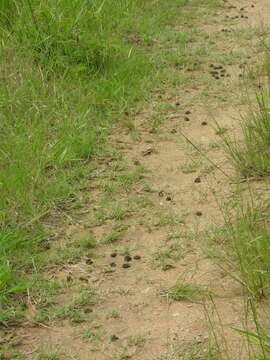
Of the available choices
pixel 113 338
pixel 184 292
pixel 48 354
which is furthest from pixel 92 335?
pixel 184 292

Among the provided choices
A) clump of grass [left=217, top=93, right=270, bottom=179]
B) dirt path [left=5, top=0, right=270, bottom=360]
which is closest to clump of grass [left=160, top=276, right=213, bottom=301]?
dirt path [left=5, top=0, right=270, bottom=360]

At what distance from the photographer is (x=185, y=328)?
3188 millimetres

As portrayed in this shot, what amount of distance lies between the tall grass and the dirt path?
189mm

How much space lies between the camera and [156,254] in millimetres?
3791

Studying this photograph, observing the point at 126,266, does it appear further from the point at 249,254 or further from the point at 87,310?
the point at 249,254

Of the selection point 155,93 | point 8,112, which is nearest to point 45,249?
point 8,112

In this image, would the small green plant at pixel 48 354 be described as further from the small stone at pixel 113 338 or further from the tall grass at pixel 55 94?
the tall grass at pixel 55 94

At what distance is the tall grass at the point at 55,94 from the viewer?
13.2 ft

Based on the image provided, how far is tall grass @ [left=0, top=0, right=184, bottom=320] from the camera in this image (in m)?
4.01

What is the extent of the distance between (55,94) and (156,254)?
5.69 ft

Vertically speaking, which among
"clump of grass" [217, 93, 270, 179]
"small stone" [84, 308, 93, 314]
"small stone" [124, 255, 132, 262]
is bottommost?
"small stone" [124, 255, 132, 262]

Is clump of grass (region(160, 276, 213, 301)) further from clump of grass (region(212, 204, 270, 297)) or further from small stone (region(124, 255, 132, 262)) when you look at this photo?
small stone (region(124, 255, 132, 262))

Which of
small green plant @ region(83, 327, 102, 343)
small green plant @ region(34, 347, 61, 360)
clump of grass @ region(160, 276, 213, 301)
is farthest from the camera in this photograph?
clump of grass @ region(160, 276, 213, 301)

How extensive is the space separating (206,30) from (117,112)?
205 cm
